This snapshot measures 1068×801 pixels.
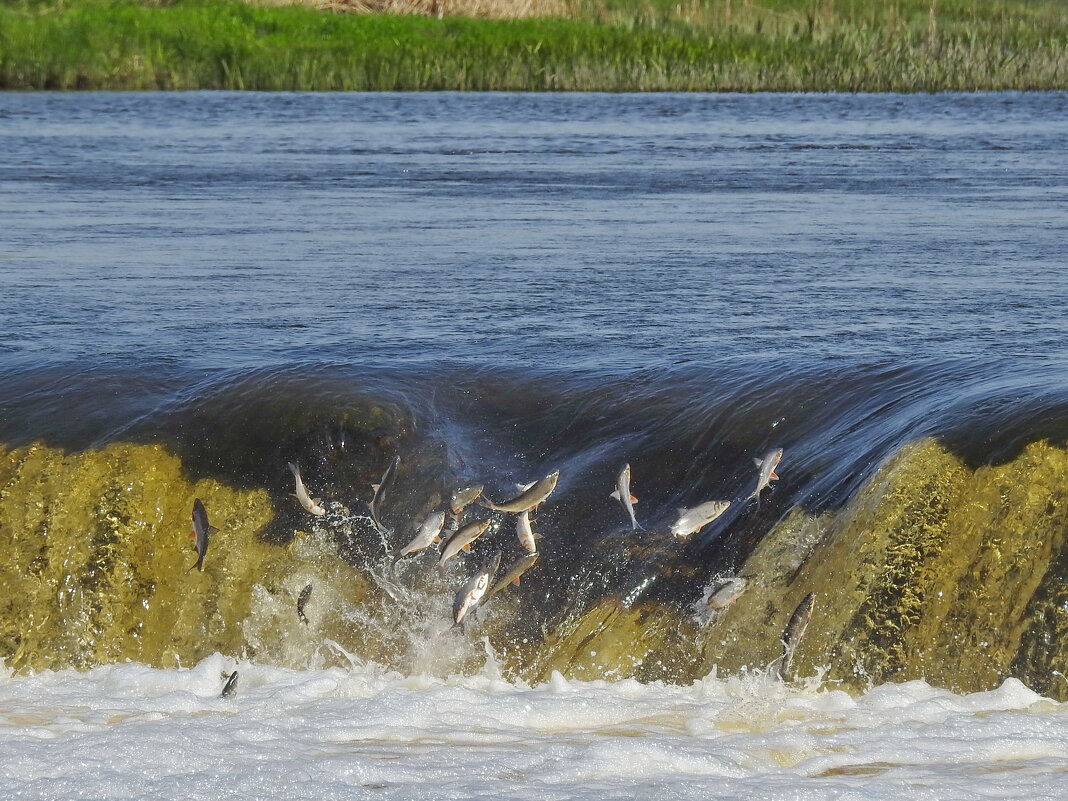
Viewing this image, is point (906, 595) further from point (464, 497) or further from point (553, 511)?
point (464, 497)

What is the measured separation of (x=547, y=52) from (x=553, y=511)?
27422 mm

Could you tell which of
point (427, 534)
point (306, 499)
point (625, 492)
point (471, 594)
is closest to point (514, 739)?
point (471, 594)

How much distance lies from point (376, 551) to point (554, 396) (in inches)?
67.2

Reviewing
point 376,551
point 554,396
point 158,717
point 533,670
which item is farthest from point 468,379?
point 158,717

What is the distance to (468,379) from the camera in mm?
9297

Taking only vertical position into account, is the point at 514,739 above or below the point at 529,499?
below

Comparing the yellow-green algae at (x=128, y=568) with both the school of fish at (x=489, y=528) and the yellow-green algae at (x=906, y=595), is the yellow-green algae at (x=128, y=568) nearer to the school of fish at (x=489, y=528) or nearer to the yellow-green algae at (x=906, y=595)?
the school of fish at (x=489, y=528)

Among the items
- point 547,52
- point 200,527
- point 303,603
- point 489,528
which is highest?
point 547,52

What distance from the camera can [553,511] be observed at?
776cm

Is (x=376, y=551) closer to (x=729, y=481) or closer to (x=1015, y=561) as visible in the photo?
(x=729, y=481)

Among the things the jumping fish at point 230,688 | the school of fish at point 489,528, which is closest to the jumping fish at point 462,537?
the school of fish at point 489,528

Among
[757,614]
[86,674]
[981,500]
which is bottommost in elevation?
[86,674]

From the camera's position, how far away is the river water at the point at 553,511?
6125 millimetres

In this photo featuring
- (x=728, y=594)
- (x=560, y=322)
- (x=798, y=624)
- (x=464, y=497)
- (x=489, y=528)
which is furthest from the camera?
(x=560, y=322)
